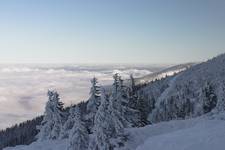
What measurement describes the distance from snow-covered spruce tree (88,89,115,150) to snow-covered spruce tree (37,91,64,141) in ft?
72.4

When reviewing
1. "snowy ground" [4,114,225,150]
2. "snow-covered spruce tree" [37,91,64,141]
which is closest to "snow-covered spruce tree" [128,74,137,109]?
"snow-covered spruce tree" [37,91,64,141]

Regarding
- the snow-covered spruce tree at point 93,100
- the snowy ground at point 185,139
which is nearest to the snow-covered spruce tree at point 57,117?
the snow-covered spruce tree at point 93,100

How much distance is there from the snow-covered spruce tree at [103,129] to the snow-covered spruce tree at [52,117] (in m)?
22.1

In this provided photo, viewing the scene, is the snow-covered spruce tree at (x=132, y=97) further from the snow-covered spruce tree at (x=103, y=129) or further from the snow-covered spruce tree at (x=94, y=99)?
the snow-covered spruce tree at (x=103, y=129)

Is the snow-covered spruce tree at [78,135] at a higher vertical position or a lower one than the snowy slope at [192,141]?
lower

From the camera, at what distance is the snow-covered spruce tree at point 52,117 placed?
6318 cm

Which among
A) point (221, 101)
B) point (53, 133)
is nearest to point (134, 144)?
point (53, 133)

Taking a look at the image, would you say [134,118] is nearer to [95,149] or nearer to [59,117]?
[59,117]

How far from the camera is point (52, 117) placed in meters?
64.1

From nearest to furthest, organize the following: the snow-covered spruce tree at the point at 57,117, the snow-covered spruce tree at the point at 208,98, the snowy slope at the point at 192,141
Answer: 1. the snowy slope at the point at 192,141
2. the snow-covered spruce tree at the point at 57,117
3. the snow-covered spruce tree at the point at 208,98

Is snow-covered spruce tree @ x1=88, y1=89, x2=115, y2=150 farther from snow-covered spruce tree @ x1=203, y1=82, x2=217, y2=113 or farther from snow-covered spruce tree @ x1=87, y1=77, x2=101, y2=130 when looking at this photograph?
snow-covered spruce tree @ x1=203, y1=82, x2=217, y2=113

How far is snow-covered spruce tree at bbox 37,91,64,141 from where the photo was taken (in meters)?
63.2

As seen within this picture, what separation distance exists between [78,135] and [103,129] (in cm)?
460

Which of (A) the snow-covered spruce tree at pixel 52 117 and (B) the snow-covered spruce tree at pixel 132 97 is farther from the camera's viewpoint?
(B) the snow-covered spruce tree at pixel 132 97
